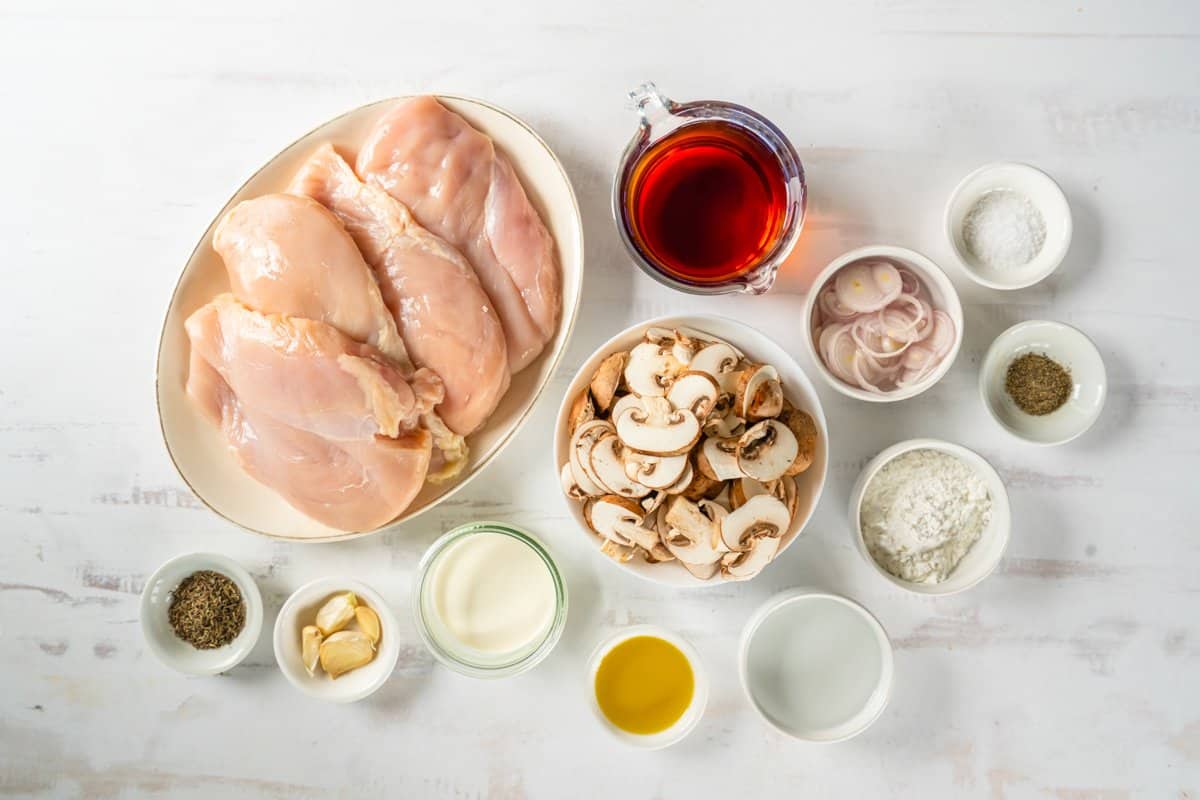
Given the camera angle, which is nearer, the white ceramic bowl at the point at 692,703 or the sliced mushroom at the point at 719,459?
the sliced mushroom at the point at 719,459

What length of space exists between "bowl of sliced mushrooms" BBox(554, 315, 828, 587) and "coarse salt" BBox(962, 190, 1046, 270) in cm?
44

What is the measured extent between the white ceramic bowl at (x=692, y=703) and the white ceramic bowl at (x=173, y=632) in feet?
2.02

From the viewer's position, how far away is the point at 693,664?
1508 millimetres

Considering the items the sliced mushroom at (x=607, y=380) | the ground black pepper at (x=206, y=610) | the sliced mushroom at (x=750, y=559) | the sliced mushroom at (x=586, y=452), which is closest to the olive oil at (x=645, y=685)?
the sliced mushroom at (x=750, y=559)

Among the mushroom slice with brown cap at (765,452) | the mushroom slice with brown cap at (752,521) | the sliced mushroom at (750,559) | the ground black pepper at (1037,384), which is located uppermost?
the ground black pepper at (1037,384)

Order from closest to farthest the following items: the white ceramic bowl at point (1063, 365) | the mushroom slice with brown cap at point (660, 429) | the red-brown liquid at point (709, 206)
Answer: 1. the mushroom slice with brown cap at point (660, 429)
2. the red-brown liquid at point (709, 206)
3. the white ceramic bowl at point (1063, 365)

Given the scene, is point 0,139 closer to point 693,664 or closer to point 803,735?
point 693,664

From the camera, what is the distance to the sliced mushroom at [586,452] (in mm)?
1355

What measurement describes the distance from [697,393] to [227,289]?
85 centimetres

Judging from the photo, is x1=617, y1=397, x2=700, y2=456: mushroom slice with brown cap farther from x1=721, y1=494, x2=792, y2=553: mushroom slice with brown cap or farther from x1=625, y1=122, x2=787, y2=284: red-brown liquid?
x1=625, y1=122, x2=787, y2=284: red-brown liquid

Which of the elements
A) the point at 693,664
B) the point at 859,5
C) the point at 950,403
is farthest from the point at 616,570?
the point at 859,5

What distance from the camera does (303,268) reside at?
1334mm

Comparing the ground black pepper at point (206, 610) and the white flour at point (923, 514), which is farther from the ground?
the white flour at point (923, 514)

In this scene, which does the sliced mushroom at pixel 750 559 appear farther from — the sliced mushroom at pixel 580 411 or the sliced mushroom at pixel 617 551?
the sliced mushroom at pixel 580 411
